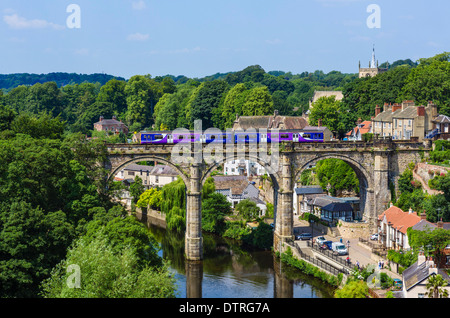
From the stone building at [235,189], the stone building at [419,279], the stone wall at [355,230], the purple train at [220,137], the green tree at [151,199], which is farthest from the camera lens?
the green tree at [151,199]

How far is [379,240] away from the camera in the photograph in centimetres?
6159

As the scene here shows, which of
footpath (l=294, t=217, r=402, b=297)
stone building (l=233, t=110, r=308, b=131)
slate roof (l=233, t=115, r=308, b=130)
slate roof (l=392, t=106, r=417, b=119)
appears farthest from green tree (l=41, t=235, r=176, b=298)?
slate roof (l=233, t=115, r=308, b=130)

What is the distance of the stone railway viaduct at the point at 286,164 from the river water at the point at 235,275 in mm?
2213

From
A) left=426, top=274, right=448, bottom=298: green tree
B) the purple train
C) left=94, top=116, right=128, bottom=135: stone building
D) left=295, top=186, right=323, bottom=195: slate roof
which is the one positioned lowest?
left=426, top=274, right=448, bottom=298: green tree

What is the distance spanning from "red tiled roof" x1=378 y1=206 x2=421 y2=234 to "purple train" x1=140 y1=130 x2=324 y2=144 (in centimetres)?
1076

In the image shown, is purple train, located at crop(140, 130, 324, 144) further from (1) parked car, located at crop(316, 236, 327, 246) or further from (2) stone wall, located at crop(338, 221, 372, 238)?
(1) parked car, located at crop(316, 236, 327, 246)

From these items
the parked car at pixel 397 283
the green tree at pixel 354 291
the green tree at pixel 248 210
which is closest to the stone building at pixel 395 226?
the parked car at pixel 397 283

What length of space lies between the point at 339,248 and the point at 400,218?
257 inches

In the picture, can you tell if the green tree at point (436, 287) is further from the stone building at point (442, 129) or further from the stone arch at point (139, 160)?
the stone building at point (442, 129)

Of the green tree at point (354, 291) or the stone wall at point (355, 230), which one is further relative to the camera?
the stone wall at point (355, 230)

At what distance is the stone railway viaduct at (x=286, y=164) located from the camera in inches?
2435

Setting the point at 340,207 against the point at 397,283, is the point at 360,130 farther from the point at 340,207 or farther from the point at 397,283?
the point at 397,283

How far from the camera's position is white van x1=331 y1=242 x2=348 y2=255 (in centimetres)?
5897

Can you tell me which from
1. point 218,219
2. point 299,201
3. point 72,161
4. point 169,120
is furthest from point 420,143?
point 169,120
